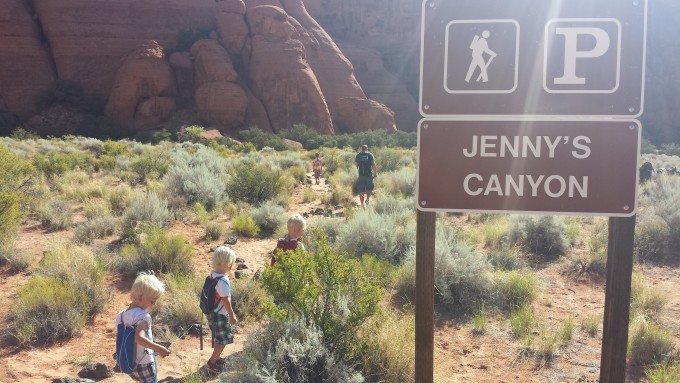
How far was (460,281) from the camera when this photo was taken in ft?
18.8

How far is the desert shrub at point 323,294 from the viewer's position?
3836 mm

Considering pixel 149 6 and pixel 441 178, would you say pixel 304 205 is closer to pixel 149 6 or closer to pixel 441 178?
pixel 441 178

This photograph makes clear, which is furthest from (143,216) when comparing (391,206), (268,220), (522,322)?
(522,322)

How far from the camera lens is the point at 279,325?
381 cm

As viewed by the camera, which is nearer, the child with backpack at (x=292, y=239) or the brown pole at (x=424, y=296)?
the brown pole at (x=424, y=296)

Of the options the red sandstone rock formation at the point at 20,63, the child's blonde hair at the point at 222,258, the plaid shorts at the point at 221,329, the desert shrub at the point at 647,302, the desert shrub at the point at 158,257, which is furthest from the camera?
the red sandstone rock formation at the point at 20,63

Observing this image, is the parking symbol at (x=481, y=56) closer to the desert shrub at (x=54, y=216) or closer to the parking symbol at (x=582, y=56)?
the parking symbol at (x=582, y=56)

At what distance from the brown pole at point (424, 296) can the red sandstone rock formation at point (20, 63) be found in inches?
2046

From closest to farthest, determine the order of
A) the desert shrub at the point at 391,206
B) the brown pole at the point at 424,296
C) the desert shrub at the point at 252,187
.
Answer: the brown pole at the point at 424,296 → the desert shrub at the point at 391,206 → the desert shrub at the point at 252,187

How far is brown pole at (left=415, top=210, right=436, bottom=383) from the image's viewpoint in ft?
7.70

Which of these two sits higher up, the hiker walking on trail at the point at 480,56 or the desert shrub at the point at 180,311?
the hiker walking on trail at the point at 480,56

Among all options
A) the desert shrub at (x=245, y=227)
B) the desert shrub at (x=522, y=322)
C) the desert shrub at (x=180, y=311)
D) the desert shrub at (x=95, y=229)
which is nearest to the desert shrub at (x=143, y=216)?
the desert shrub at (x=95, y=229)

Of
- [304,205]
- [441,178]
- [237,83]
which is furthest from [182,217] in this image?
[237,83]

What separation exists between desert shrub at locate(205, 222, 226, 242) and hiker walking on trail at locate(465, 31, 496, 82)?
6860 millimetres
